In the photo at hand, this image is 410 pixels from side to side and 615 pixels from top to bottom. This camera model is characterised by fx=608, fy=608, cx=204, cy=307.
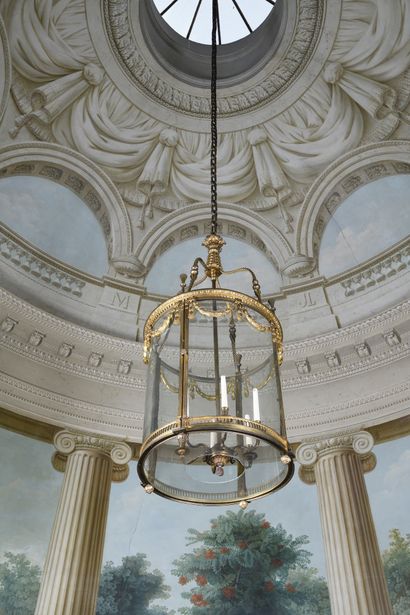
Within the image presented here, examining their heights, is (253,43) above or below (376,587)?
above

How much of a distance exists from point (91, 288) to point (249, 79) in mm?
4484

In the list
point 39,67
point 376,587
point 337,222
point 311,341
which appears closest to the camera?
point 376,587

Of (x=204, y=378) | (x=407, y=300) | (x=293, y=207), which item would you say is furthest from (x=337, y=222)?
(x=204, y=378)

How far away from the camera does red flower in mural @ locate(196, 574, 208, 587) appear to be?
26.2ft

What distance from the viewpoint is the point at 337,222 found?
32.6ft

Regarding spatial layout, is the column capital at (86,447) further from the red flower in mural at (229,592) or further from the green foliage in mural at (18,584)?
the red flower in mural at (229,592)

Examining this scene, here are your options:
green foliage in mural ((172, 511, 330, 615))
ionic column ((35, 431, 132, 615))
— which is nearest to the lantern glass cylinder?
ionic column ((35, 431, 132, 615))

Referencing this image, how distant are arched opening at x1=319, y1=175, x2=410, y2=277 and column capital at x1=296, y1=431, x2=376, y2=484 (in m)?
2.92

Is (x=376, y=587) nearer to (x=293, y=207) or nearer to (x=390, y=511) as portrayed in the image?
(x=390, y=511)

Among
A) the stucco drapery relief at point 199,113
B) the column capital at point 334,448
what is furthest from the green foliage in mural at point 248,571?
the stucco drapery relief at point 199,113

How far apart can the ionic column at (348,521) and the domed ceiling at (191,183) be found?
0.35 m

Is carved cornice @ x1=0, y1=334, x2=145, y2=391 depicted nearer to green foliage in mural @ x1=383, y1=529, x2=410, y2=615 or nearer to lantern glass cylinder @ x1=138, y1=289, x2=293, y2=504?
lantern glass cylinder @ x1=138, y1=289, x2=293, y2=504

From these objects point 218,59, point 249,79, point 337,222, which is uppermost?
point 218,59

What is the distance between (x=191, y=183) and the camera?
10312 millimetres
